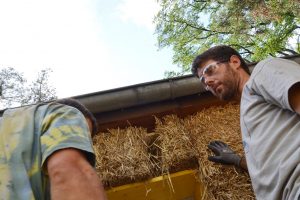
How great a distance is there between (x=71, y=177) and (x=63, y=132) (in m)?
0.21

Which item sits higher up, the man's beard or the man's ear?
the man's ear

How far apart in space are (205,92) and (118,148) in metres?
1.15

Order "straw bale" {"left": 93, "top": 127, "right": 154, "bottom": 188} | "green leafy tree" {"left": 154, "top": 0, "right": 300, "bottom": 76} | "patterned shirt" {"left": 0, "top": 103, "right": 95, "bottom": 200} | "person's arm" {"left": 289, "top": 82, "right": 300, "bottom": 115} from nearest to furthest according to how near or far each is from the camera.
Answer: "patterned shirt" {"left": 0, "top": 103, "right": 95, "bottom": 200}, "person's arm" {"left": 289, "top": 82, "right": 300, "bottom": 115}, "straw bale" {"left": 93, "top": 127, "right": 154, "bottom": 188}, "green leafy tree" {"left": 154, "top": 0, "right": 300, "bottom": 76}

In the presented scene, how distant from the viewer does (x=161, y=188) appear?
→ 3766mm

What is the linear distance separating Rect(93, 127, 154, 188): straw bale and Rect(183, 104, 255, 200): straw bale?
1.70ft

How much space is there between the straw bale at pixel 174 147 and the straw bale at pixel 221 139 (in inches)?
3.3

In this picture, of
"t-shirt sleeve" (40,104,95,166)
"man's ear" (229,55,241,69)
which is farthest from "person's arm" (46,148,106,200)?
"man's ear" (229,55,241,69)

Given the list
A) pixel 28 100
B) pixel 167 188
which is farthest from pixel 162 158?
pixel 28 100

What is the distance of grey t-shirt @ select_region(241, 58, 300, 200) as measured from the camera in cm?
199

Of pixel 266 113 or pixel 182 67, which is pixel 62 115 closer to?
pixel 266 113

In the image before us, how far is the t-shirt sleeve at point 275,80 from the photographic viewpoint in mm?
2027

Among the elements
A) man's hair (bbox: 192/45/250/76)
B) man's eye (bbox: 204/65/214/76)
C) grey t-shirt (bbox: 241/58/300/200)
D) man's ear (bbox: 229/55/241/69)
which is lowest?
grey t-shirt (bbox: 241/58/300/200)

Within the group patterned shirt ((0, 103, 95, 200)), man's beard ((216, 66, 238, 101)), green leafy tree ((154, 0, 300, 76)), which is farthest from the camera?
green leafy tree ((154, 0, 300, 76))

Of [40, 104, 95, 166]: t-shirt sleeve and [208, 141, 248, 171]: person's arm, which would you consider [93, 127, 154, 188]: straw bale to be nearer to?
[208, 141, 248, 171]: person's arm
